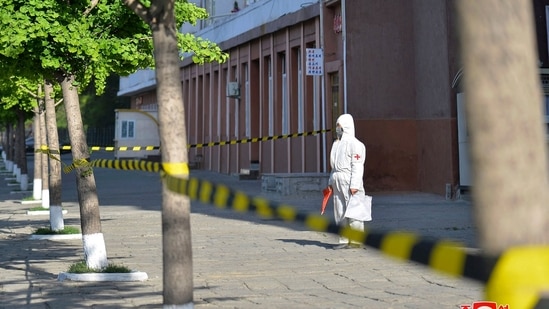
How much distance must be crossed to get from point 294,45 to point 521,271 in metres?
28.4

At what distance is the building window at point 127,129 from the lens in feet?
182

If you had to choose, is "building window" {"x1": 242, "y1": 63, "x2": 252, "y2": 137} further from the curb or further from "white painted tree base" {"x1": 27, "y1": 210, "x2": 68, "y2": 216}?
the curb

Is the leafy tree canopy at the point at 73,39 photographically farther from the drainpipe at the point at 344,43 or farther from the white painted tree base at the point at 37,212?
the drainpipe at the point at 344,43

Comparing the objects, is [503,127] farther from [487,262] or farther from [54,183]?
[54,183]

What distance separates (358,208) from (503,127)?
11193 millimetres

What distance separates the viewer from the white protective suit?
14.2m

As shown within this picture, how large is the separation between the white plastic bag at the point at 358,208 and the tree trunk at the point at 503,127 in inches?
436

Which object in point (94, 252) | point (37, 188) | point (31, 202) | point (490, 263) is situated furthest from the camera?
point (37, 188)

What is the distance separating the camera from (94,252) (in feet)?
37.6

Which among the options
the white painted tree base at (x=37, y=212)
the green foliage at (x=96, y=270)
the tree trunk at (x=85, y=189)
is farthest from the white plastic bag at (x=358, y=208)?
the white painted tree base at (x=37, y=212)

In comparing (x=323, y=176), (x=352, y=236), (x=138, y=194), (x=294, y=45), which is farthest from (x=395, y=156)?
(x=352, y=236)

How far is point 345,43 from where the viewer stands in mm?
25938

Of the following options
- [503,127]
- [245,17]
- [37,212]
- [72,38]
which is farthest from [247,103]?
[503,127]

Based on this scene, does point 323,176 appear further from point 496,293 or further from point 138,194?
point 496,293
